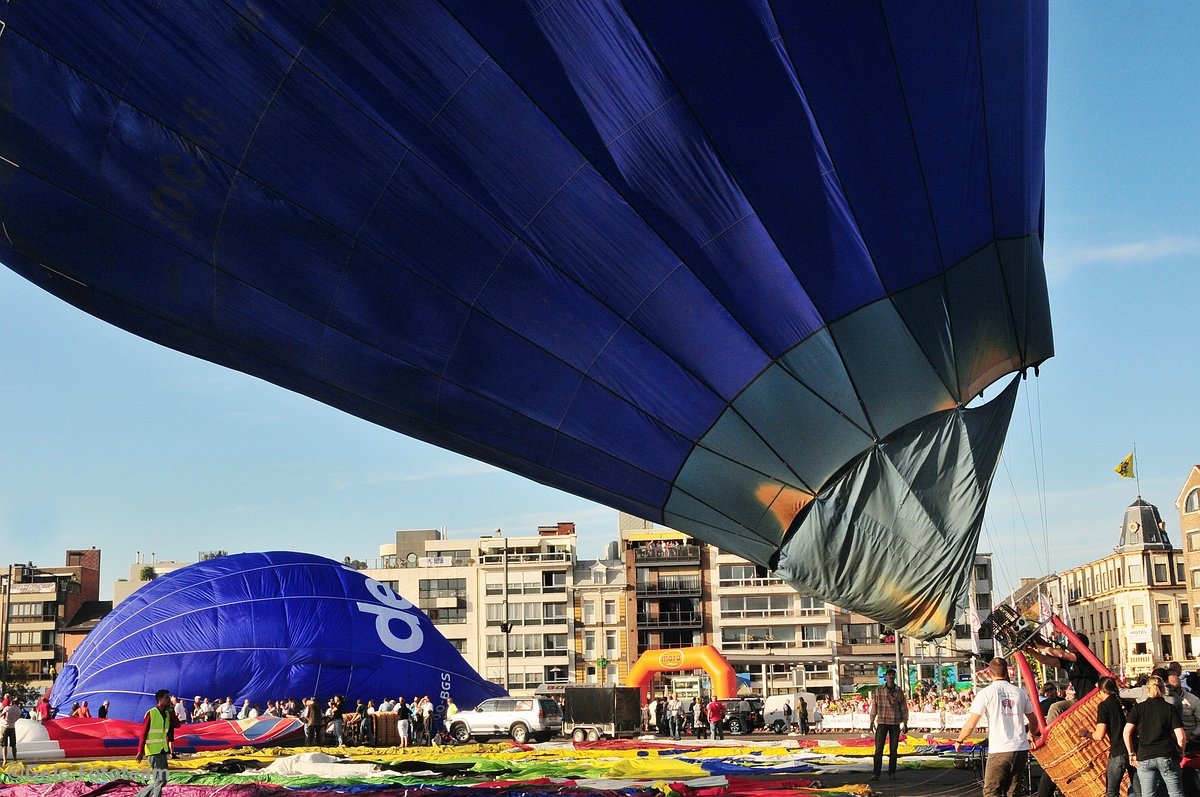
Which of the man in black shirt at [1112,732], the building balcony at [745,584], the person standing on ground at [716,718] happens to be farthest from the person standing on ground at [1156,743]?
the building balcony at [745,584]

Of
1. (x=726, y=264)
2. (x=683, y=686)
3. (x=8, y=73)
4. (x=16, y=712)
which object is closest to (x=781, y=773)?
(x=726, y=264)

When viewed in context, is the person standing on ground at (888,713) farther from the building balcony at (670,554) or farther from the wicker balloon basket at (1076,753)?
the building balcony at (670,554)

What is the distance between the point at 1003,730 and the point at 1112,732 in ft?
4.06

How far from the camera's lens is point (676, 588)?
270ft

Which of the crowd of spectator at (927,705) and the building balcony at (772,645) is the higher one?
the building balcony at (772,645)

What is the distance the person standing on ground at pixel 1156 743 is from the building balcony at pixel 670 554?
72097 mm

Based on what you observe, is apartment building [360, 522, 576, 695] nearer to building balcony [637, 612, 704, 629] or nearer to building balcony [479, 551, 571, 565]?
building balcony [479, 551, 571, 565]

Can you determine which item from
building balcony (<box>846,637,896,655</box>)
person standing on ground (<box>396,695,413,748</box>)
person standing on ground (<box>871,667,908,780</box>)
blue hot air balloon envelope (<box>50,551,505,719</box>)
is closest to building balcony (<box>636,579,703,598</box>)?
building balcony (<box>846,637,896,655</box>)

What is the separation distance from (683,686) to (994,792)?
219 feet

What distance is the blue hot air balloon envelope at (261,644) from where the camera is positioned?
107ft

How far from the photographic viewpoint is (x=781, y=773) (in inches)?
645

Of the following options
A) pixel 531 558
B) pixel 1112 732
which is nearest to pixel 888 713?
pixel 1112 732

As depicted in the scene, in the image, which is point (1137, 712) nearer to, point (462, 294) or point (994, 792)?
point (994, 792)

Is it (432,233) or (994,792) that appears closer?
(994,792)
